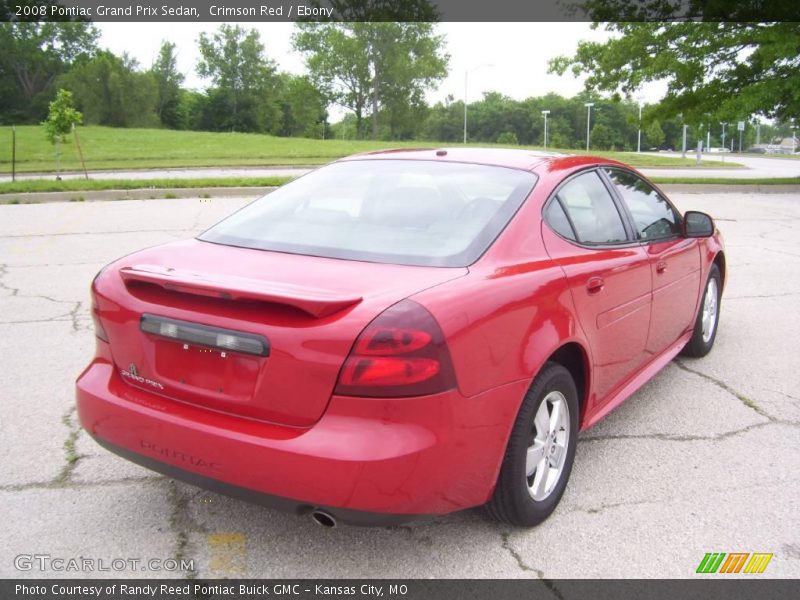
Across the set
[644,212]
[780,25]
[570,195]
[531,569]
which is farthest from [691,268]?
[780,25]

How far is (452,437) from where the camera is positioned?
236 cm

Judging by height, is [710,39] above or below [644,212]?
above

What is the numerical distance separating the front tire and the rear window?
593 mm

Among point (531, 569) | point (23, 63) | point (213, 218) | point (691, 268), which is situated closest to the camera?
point (531, 569)

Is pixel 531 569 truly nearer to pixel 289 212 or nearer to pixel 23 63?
pixel 289 212

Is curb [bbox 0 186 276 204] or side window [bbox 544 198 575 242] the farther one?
curb [bbox 0 186 276 204]

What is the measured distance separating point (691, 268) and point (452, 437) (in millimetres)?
2744

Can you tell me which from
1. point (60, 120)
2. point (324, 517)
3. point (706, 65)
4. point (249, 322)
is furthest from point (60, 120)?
point (324, 517)

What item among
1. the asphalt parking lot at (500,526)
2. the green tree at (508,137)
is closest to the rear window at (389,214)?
the asphalt parking lot at (500,526)

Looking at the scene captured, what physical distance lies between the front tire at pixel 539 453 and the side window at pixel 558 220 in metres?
0.65

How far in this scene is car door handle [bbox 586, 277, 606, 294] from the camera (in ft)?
10.3

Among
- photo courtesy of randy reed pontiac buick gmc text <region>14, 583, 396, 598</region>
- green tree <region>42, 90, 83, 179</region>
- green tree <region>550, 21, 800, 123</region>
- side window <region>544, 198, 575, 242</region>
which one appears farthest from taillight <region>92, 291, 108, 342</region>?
green tree <region>42, 90, 83, 179</region>

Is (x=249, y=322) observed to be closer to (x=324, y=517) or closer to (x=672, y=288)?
(x=324, y=517)

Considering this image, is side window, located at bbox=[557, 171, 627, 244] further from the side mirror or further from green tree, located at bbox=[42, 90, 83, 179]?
green tree, located at bbox=[42, 90, 83, 179]
